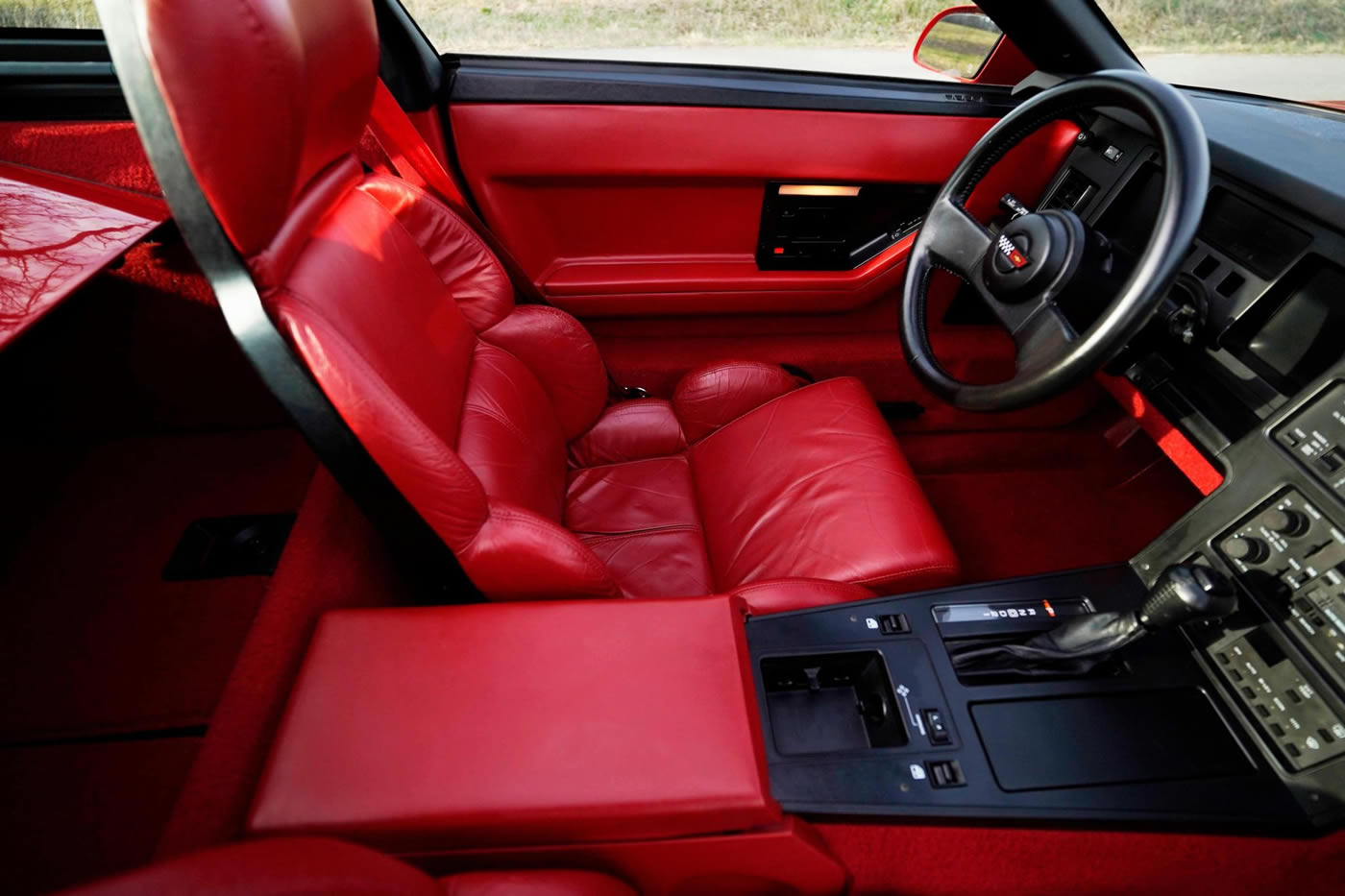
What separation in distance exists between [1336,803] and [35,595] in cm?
213

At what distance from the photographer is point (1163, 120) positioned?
0.77 metres

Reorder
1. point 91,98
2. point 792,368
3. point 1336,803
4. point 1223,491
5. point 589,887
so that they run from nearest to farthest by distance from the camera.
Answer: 1. point 589,887
2. point 1336,803
3. point 1223,491
4. point 91,98
5. point 792,368

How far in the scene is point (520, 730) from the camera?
73 centimetres

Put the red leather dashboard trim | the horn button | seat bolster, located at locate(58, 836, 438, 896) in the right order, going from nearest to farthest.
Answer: seat bolster, located at locate(58, 836, 438, 896) → the horn button → the red leather dashboard trim

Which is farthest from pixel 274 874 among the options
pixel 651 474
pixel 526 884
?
pixel 651 474

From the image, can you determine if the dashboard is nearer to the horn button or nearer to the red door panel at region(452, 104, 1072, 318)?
the horn button

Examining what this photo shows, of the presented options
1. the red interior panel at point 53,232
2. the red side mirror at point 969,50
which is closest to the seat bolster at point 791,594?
the red interior panel at point 53,232

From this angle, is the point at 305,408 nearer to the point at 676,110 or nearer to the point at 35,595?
the point at 676,110

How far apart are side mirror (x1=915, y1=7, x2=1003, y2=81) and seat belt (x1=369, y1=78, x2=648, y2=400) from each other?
112 cm

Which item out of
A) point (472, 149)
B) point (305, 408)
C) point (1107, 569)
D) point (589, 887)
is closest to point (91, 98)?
point (472, 149)

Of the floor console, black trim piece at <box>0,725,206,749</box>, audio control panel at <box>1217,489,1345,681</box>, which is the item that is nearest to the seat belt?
the floor console

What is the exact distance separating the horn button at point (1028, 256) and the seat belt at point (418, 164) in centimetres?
83

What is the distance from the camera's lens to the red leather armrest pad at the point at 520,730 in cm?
68

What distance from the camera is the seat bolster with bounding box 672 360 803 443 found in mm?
1420
